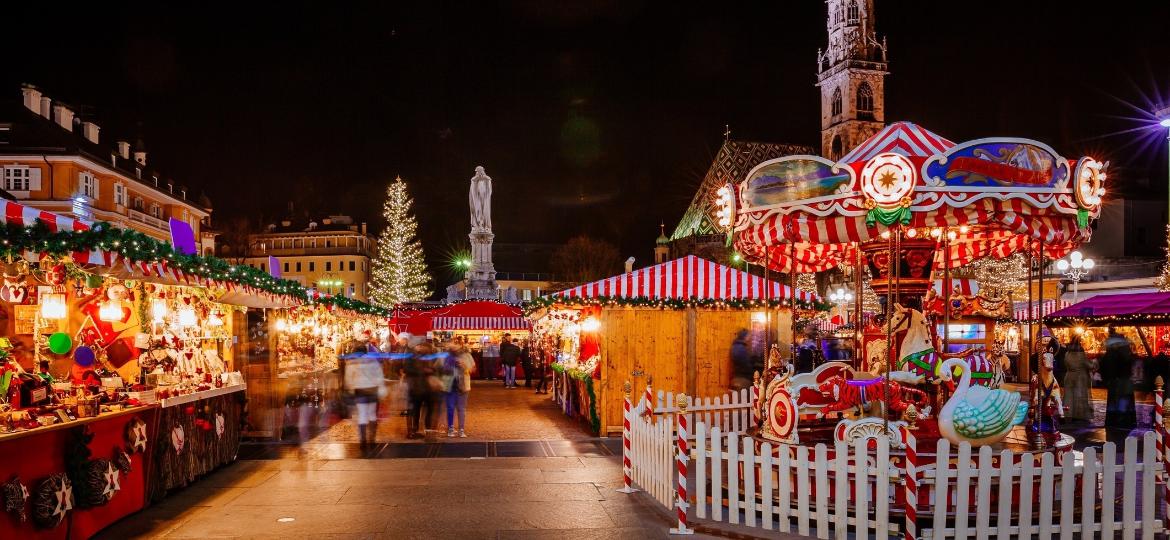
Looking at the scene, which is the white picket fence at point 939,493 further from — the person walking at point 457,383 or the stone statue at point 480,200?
the stone statue at point 480,200

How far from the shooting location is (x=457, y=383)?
46.7 ft

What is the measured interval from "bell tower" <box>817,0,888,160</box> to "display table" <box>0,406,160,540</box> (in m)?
73.0

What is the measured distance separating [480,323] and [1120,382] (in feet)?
61.7

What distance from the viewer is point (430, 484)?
9773 mm

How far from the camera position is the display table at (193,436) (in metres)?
8.84

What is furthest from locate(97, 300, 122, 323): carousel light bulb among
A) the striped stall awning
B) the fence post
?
the striped stall awning

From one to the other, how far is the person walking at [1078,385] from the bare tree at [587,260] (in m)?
56.2

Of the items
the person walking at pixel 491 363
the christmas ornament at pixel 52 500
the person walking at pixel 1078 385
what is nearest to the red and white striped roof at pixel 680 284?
the person walking at pixel 1078 385

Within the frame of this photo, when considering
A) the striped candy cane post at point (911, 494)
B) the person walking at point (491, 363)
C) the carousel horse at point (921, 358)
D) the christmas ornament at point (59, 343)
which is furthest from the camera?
the person walking at point (491, 363)

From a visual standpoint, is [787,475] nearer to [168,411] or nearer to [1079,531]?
[1079,531]

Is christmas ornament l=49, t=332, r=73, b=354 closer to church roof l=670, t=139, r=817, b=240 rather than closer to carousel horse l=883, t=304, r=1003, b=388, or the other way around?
carousel horse l=883, t=304, r=1003, b=388

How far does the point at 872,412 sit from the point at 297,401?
1244 centimetres

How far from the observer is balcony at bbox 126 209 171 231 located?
43156 millimetres

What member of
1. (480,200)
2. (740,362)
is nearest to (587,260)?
(480,200)
